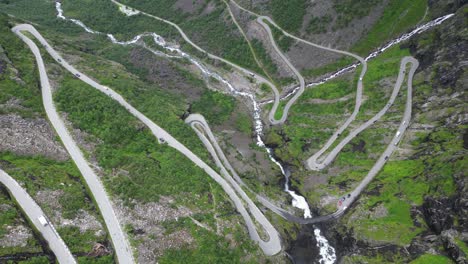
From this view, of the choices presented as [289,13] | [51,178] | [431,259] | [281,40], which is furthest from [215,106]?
[431,259]

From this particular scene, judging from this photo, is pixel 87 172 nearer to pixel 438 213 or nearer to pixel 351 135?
pixel 351 135

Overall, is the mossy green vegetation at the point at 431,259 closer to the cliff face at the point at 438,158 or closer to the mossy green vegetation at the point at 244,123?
the cliff face at the point at 438,158

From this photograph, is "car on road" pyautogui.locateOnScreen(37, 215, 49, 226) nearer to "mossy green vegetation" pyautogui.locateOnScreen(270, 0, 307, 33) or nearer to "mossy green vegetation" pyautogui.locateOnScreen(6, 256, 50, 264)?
"mossy green vegetation" pyautogui.locateOnScreen(6, 256, 50, 264)

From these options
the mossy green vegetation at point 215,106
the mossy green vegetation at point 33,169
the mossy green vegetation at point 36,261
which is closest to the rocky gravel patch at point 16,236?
the mossy green vegetation at point 33,169

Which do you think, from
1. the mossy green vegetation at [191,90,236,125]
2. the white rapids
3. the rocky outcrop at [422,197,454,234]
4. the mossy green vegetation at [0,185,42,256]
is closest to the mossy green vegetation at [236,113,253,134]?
the white rapids

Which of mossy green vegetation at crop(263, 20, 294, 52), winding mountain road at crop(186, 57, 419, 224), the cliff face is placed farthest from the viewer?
mossy green vegetation at crop(263, 20, 294, 52)

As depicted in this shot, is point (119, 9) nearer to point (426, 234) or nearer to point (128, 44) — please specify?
point (128, 44)

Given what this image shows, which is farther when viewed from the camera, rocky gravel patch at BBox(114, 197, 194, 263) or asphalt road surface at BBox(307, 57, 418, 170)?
asphalt road surface at BBox(307, 57, 418, 170)
